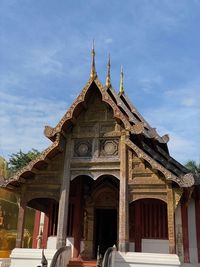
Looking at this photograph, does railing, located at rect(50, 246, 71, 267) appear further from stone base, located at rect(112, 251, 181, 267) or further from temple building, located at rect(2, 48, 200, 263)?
stone base, located at rect(112, 251, 181, 267)

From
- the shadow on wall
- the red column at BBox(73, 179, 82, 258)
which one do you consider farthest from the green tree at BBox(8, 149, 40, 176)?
the red column at BBox(73, 179, 82, 258)

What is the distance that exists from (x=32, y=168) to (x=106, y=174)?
2587 millimetres

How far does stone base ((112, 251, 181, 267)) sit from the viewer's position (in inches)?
387

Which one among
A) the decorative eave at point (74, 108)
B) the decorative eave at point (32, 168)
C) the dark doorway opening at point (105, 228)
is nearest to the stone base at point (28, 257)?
the decorative eave at point (32, 168)

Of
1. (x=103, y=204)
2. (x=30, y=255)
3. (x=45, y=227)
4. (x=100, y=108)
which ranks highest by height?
(x=100, y=108)

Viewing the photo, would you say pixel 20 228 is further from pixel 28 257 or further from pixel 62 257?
pixel 62 257

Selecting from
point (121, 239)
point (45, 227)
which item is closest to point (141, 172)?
point (121, 239)

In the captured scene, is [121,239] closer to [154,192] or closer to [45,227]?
[154,192]

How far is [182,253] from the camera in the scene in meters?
12.2

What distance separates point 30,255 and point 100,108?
569cm

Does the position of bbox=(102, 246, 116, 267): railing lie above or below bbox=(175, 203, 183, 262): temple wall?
below

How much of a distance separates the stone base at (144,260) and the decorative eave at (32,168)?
13.1 ft

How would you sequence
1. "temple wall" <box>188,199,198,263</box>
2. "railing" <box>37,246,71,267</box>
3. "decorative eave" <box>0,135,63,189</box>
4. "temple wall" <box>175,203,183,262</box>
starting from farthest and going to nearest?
"temple wall" <box>188,199,198,263</box>, "temple wall" <box>175,203,183,262</box>, "decorative eave" <box>0,135,63,189</box>, "railing" <box>37,246,71,267</box>

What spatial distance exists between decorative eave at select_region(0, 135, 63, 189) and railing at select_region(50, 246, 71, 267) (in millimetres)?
2854
